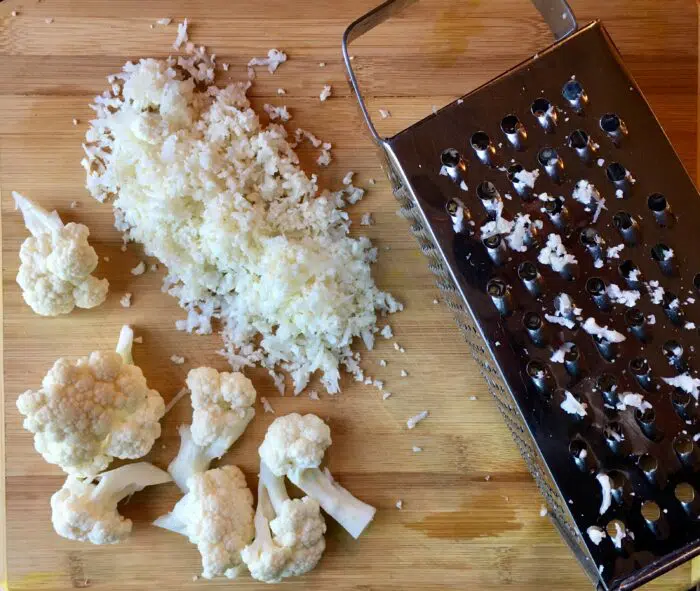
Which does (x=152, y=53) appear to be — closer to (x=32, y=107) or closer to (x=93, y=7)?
(x=93, y=7)

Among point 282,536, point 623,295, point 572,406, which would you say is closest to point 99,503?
point 282,536

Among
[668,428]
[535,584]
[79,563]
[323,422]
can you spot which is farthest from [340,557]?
[668,428]

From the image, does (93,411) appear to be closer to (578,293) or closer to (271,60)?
(271,60)

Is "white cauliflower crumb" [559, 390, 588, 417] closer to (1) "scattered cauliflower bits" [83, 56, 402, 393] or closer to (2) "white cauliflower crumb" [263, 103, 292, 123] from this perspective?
(1) "scattered cauliflower bits" [83, 56, 402, 393]

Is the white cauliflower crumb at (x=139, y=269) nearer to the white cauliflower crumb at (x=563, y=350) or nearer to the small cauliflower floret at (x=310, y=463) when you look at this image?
the small cauliflower floret at (x=310, y=463)

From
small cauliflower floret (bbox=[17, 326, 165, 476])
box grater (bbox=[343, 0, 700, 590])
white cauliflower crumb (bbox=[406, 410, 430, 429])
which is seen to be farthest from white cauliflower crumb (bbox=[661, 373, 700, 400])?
small cauliflower floret (bbox=[17, 326, 165, 476])

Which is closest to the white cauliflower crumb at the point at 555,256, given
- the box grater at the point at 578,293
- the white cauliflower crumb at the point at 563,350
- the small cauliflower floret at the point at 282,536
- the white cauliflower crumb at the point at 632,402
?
the box grater at the point at 578,293
